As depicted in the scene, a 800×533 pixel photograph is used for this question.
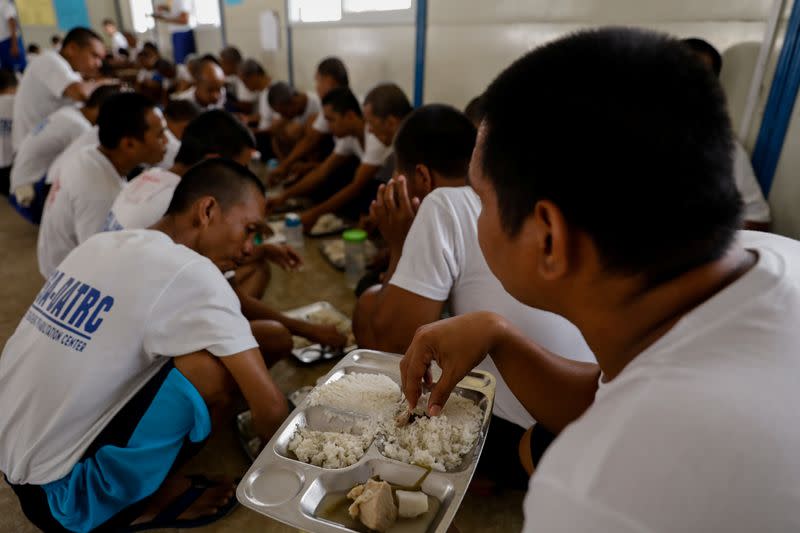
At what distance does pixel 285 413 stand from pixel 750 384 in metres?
1.09

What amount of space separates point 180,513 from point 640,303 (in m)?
1.36

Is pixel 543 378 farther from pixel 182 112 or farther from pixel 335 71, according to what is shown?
pixel 335 71

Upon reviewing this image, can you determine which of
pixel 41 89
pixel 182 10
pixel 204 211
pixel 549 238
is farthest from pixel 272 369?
pixel 182 10

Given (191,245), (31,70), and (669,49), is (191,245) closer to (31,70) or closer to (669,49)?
(669,49)

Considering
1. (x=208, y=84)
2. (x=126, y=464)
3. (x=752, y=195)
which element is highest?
(x=208, y=84)

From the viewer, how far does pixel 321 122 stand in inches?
170

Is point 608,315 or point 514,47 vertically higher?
point 514,47

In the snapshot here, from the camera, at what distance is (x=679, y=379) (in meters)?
0.48

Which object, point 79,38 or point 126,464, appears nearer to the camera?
point 126,464

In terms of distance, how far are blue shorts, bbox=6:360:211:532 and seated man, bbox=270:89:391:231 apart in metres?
2.20

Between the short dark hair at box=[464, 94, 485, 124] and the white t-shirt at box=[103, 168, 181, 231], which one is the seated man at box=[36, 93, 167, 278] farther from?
the short dark hair at box=[464, 94, 485, 124]

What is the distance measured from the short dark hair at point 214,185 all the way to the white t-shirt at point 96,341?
320mm

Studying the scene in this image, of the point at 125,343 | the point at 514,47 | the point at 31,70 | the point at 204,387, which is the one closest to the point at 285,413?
the point at 204,387

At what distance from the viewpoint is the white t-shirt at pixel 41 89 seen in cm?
365
